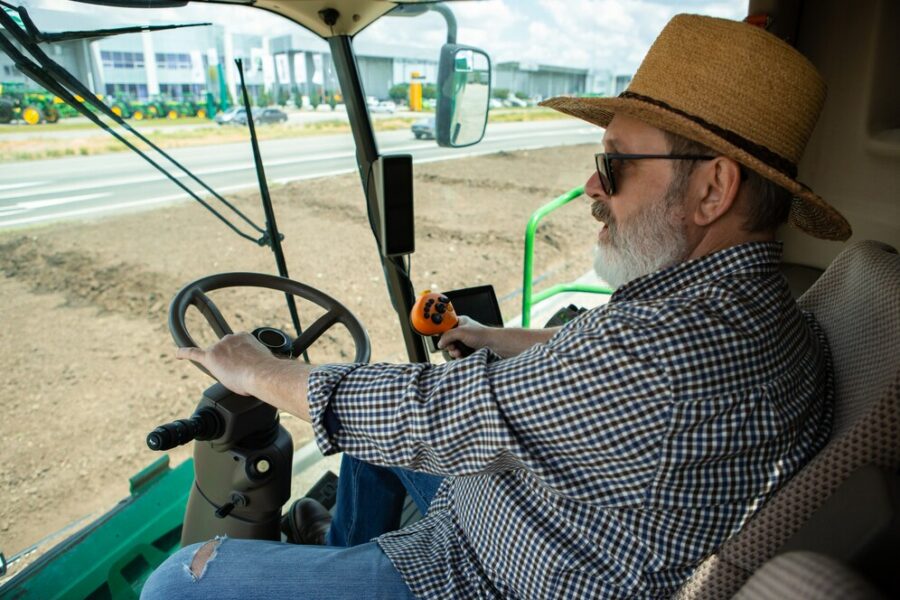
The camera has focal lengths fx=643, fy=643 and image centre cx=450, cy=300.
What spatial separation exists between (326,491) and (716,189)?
1.89 m

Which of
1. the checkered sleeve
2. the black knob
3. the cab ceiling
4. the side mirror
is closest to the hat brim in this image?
the checkered sleeve

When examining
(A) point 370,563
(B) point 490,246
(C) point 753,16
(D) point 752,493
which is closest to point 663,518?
(D) point 752,493

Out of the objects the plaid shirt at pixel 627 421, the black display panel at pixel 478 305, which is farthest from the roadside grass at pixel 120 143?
the plaid shirt at pixel 627 421

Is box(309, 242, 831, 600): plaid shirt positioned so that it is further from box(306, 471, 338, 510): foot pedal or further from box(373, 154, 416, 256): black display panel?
box(306, 471, 338, 510): foot pedal

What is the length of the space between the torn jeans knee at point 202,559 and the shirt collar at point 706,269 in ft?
3.44

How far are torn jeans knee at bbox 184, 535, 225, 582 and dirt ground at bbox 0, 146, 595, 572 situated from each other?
40.6 inches

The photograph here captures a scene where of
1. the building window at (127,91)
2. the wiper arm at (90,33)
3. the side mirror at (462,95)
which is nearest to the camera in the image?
the wiper arm at (90,33)

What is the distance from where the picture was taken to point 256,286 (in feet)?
6.40

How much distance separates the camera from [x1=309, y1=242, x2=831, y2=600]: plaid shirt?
3.31 ft

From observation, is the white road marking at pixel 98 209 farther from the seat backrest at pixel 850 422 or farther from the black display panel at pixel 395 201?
the seat backrest at pixel 850 422

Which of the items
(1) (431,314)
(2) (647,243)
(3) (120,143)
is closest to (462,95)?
(1) (431,314)

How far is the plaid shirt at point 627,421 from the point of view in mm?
1009

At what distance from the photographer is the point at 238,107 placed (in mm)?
2162

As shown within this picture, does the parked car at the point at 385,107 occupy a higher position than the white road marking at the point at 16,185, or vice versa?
the parked car at the point at 385,107
